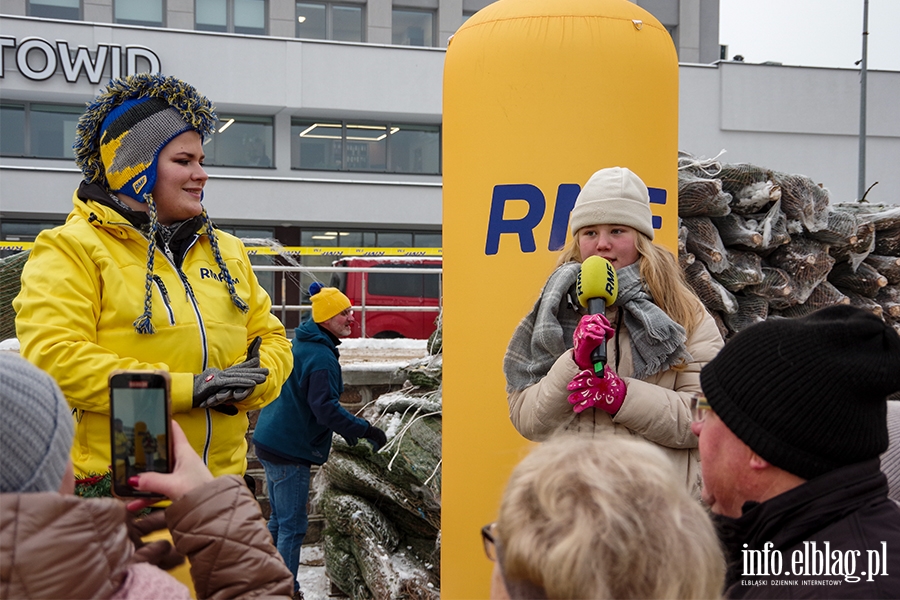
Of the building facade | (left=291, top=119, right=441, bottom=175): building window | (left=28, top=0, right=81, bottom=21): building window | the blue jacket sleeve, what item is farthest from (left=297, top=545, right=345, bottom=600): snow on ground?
(left=28, top=0, right=81, bottom=21): building window

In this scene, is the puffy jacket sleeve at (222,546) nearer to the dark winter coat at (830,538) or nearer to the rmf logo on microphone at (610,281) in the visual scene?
the dark winter coat at (830,538)

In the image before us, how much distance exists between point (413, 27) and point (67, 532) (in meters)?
24.5

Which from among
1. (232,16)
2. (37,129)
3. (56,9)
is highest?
(232,16)

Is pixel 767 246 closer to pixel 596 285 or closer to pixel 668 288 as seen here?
pixel 668 288

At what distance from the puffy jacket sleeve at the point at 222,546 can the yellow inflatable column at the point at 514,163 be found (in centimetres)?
169

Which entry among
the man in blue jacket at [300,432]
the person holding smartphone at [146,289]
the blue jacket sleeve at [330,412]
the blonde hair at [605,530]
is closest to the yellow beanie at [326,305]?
the man in blue jacket at [300,432]

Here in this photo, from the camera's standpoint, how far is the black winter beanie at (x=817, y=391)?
1626mm

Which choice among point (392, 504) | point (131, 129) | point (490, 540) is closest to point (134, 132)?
point (131, 129)

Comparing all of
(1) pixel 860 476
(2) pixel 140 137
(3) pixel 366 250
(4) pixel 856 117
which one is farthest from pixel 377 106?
(1) pixel 860 476

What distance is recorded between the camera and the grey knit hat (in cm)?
131

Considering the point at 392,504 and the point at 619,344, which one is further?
the point at 392,504

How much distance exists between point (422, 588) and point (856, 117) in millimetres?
23815

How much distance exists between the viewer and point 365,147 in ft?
75.8

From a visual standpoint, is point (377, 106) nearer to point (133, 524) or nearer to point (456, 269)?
point (456, 269)
